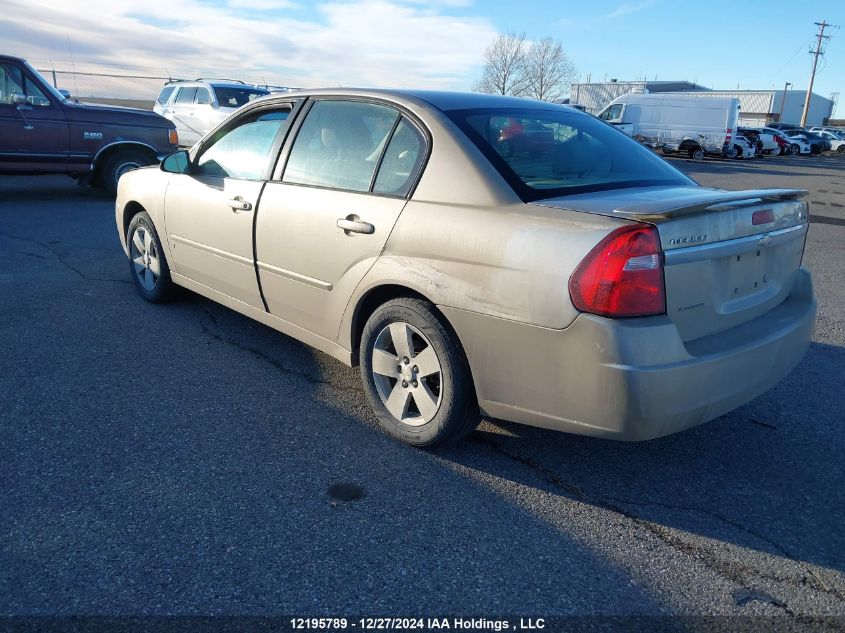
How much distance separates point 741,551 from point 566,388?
2.84 ft

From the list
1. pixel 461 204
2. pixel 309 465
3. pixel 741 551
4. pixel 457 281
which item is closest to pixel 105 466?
pixel 309 465

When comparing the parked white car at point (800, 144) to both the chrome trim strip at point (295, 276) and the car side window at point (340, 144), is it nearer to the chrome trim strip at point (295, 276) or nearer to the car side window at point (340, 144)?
the car side window at point (340, 144)

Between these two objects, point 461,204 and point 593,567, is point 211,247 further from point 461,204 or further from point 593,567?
point 593,567

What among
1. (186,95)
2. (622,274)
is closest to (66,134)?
(186,95)

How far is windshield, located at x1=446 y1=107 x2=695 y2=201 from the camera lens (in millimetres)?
3104

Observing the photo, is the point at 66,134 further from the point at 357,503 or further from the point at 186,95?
the point at 357,503

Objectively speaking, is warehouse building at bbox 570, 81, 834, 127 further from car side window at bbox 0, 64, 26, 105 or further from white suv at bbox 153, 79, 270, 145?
car side window at bbox 0, 64, 26, 105

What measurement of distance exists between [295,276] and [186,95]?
14.9 metres

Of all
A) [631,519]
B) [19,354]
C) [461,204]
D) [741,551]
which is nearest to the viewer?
[741,551]

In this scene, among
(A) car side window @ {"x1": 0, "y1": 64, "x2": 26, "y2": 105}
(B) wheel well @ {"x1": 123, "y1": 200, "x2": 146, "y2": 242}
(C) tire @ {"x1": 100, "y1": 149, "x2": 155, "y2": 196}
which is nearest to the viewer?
(B) wheel well @ {"x1": 123, "y1": 200, "x2": 146, "y2": 242}

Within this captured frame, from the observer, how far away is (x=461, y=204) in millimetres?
2988

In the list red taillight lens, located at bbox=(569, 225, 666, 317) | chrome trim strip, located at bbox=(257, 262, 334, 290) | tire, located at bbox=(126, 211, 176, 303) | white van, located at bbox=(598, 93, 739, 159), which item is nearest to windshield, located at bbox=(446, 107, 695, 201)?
red taillight lens, located at bbox=(569, 225, 666, 317)

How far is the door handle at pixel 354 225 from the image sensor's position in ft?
10.8

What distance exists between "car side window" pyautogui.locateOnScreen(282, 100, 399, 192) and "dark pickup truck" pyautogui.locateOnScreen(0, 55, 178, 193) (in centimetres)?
778
